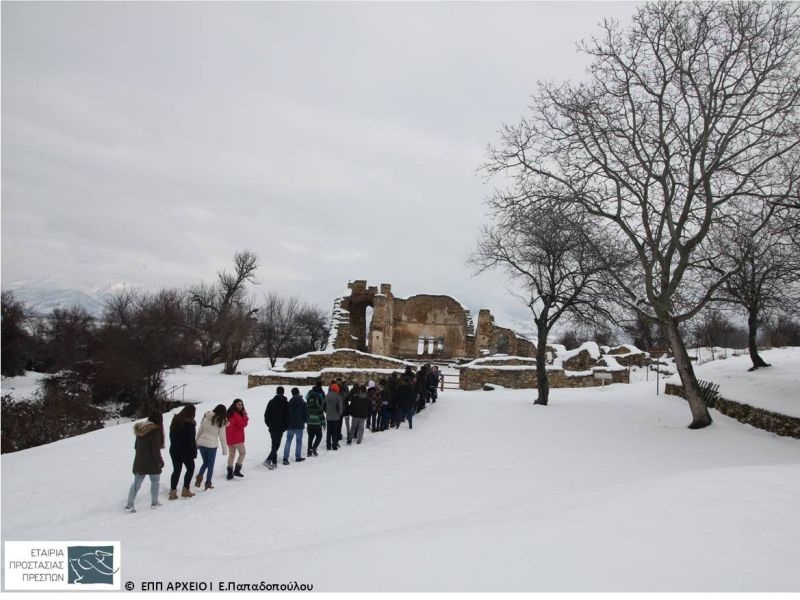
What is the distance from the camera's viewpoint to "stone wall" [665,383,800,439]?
37.4 feet

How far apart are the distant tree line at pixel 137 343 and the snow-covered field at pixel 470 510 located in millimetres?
12076

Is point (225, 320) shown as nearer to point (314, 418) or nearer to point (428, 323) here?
point (428, 323)

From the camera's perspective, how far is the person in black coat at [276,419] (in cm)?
934

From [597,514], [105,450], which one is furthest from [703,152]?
[105,450]

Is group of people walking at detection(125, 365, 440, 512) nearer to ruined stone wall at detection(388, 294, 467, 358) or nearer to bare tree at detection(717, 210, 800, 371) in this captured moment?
bare tree at detection(717, 210, 800, 371)

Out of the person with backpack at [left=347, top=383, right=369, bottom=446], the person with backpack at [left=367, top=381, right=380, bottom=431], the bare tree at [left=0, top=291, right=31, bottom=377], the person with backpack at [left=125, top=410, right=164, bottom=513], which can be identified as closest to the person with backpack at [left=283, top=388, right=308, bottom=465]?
the person with backpack at [left=347, top=383, right=369, bottom=446]

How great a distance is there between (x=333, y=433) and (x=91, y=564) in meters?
6.49

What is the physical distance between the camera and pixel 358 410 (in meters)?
11.7

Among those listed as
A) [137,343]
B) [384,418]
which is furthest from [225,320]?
[384,418]

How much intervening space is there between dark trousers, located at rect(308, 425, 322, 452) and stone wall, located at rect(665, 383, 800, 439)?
11149mm

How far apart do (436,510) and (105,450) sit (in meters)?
9.08

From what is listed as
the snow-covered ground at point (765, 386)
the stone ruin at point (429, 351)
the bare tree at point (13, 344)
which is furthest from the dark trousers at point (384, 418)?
the bare tree at point (13, 344)

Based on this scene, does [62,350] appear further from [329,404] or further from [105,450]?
[329,404]

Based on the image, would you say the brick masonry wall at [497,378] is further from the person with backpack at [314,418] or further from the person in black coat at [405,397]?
the person with backpack at [314,418]
